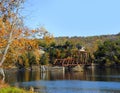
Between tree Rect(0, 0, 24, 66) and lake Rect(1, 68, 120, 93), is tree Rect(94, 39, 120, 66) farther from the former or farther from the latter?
tree Rect(0, 0, 24, 66)

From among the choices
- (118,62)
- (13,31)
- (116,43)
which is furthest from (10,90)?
(116,43)

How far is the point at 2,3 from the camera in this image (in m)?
20.7

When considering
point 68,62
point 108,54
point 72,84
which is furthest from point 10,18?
point 68,62

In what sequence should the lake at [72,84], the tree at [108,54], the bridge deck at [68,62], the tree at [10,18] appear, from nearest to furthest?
1. the tree at [10,18]
2. the lake at [72,84]
3. the tree at [108,54]
4. the bridge deck at [68,62]

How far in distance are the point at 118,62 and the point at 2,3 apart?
129m

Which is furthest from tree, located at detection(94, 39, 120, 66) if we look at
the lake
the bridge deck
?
the lake

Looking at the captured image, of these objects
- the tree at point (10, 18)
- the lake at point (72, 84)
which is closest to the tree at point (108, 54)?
the lake at point (72, 84)

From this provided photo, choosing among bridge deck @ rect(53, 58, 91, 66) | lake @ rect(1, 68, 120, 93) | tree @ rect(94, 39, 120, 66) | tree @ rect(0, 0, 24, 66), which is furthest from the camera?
bridge deck @ rect(53, 58, 91, 66)

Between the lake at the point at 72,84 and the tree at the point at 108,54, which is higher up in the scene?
the tree at the point at 108,54

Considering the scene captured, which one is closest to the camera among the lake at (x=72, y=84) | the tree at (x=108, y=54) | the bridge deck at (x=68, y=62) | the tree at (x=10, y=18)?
the tree at (x=10, y=18)

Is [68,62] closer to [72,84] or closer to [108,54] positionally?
[108,54]

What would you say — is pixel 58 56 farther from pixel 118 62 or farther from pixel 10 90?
pixel 10 90

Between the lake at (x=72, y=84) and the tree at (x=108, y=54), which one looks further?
the tree at (x=108, y=54)

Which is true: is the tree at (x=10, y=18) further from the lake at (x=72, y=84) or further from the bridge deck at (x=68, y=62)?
the bridge deck at (x=68, y=62)
